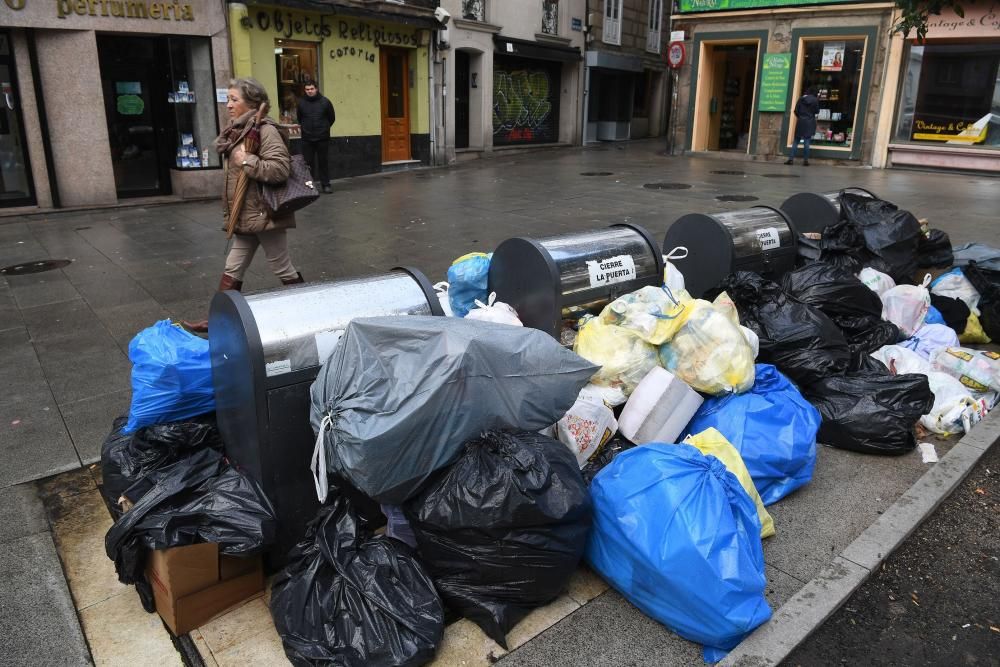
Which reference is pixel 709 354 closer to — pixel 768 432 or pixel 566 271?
pixel 768 432

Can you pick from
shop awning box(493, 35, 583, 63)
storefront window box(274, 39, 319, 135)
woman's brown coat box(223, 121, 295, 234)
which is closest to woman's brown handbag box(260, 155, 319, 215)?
woman's brown coat box(223, 121, 295, 234)

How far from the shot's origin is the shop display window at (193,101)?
11.9 metres

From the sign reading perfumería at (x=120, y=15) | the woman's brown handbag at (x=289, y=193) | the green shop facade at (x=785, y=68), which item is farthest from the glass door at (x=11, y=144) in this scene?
the green shop facade at (x=785, y=68)

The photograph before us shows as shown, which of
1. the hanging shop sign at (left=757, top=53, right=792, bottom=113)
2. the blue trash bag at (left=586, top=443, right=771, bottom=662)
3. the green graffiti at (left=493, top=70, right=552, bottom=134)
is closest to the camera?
the blue trash bag at (left=586, top=443, right=771, bottom=662)

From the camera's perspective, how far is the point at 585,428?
125 inches

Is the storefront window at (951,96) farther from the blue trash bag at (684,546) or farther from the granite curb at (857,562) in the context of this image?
the blue trash bag at (684,546)

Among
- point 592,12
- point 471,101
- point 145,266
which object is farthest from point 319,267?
point 592,12

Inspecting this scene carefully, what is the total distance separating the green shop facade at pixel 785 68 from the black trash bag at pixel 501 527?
17424mm

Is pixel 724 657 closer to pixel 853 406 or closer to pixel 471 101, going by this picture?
pixel 853 406

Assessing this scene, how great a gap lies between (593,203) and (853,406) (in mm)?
7401

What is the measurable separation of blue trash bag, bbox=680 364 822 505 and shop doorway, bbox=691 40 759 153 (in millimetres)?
16917

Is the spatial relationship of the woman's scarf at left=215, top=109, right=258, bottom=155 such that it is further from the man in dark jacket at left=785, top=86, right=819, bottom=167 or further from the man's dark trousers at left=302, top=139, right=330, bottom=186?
the man in dark jacket at left=785, top=86, right=819, bottom=167

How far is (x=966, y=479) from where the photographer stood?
3711 millimetres

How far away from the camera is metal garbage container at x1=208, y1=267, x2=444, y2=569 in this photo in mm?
2645
